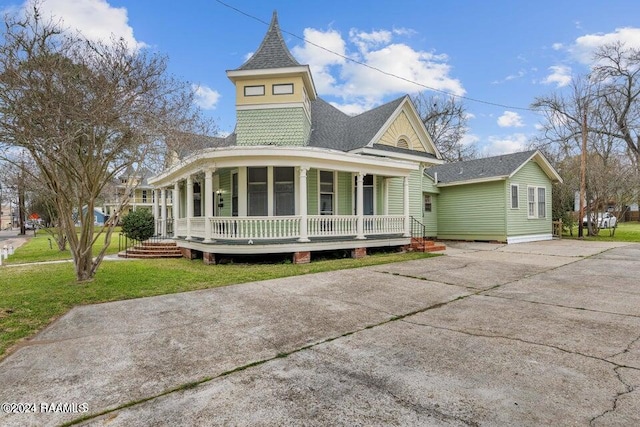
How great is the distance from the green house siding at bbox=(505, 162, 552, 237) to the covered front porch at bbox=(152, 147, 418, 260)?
6.01 m

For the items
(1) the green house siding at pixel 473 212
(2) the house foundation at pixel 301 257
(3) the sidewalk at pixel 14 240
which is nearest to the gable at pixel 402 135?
(1) the green house siding at pixel 473 212

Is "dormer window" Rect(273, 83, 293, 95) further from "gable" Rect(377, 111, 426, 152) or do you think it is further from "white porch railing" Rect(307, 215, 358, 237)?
"white porch railing" Rect(307, 215, 358, 237)

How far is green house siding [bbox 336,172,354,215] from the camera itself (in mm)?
13391

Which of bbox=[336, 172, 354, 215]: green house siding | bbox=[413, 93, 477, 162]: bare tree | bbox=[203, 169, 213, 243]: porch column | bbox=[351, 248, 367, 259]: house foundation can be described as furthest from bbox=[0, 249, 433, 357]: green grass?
bbox=[413, 93, 477, 162]: bare tree

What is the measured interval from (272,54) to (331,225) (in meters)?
8.32

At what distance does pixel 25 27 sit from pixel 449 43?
1885cm

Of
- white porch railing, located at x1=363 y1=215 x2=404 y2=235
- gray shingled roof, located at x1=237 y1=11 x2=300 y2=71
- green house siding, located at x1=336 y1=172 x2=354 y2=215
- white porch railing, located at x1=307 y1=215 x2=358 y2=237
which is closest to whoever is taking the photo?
white porch railing, located at x1=307 y1=215 x2=358 y2=237

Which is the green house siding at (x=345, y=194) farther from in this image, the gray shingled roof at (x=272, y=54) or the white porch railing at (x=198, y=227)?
the white porch railing at (x=198, y=227)

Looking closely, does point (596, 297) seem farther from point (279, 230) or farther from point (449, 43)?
point (449, 43)

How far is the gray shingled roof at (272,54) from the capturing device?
13938 mm

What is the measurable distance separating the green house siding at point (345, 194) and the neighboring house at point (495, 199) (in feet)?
20.6

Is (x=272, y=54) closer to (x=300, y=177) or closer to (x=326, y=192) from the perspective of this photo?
(x=326, y=192)

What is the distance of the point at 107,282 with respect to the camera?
8062 mm

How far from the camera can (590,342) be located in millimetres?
3887
